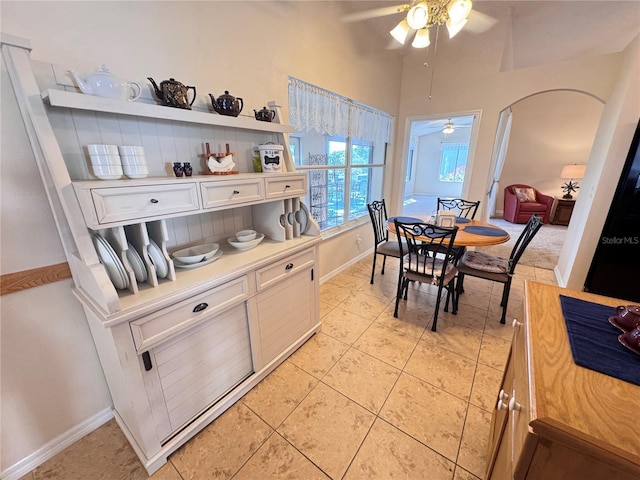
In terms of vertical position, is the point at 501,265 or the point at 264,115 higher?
the point at 264,115

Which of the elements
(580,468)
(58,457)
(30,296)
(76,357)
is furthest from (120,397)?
(580,468)

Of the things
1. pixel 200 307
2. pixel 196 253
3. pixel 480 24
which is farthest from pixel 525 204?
pixel 200 307

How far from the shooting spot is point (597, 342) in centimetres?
76

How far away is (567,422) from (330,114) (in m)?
2.82

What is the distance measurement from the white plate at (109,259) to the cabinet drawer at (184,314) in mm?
227

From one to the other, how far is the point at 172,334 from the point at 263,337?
2.04 feet

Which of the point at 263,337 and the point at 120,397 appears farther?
the point at 263,337

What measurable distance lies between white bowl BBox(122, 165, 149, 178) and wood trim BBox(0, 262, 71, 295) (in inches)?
21.4

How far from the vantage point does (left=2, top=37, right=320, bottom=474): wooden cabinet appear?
101 cm

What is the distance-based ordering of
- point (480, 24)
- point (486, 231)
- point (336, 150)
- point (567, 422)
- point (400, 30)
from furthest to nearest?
point (336, 150) → point (480, 24) → point (486, 231) → point (400, 30) → point (567, 422)

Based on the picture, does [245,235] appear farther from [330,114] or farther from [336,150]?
[336,150]

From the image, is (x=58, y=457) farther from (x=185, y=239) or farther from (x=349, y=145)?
(x=349, y=145)

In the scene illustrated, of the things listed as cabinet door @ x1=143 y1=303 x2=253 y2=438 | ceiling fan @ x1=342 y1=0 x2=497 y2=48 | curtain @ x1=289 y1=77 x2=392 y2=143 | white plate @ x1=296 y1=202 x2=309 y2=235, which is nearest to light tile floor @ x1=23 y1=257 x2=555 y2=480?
cabinet door @ x1=143 y1=303 x2=253 y2=438

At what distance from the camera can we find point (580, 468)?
52 cm
